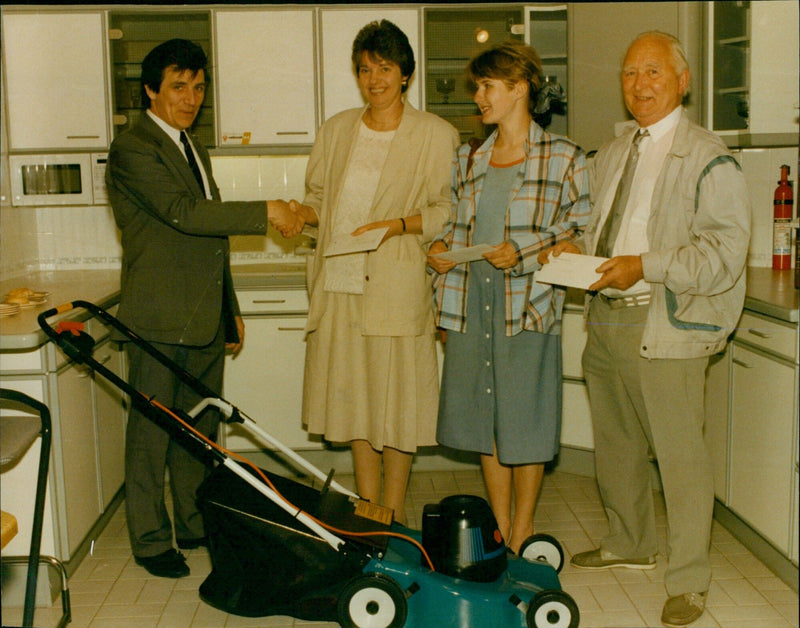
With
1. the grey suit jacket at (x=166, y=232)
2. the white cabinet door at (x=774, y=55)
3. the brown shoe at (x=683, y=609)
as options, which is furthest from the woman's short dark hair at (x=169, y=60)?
the brown shoe at (x=683, y=609)

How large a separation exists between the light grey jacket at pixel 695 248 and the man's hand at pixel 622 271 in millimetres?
30

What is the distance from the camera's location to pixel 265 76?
374cm

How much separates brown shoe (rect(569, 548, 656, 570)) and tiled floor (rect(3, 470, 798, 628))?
24 mm

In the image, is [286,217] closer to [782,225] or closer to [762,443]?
[762,443]

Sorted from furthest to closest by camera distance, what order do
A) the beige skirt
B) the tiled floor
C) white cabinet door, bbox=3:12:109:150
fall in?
white cabinet door, bbox=3:12:109:150 < the beige skirt < the tiled floor

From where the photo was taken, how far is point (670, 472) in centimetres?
241

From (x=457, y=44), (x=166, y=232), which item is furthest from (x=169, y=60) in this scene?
(x=457, y=44)

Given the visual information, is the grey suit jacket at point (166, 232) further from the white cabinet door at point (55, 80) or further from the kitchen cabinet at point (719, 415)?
the kitchen cabinet at point (719, 415)

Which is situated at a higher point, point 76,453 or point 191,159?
point 191,159

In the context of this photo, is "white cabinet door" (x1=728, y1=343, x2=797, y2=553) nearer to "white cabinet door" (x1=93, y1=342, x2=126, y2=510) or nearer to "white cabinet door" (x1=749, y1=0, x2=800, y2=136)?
"white cabinet door" (x1=749, y1=0, x2=800, y2=136)

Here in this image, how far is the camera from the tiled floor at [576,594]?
8.11 ft

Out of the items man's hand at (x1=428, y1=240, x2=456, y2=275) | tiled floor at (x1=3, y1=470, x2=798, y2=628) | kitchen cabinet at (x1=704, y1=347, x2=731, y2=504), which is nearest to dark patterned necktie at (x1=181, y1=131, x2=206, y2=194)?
man's hand at (x1=428, y1=240, x2=456, y2=275)

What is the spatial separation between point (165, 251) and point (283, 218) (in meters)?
0.36

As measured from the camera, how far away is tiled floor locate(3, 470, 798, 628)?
8.11 ft
